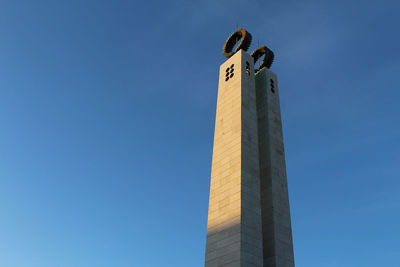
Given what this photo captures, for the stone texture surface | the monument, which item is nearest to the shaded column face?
the monument

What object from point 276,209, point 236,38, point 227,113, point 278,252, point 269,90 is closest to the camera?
point 278,252

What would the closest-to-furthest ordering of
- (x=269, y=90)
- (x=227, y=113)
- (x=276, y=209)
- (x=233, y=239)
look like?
(x=233, y=239) < (x=276, y=209) < (x=227, y=113) < (x=269, y=90)

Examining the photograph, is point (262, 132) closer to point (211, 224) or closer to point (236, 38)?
point (211, 224)

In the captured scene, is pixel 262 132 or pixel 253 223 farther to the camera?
pixel 262 132

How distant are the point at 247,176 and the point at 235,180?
1545 mm

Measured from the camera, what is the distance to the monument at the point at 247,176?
35562 millimetres

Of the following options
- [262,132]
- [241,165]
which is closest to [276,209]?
[241,165]

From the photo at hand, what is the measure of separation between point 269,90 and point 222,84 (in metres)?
7.16

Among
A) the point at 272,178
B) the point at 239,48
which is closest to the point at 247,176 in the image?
the point at 272,178

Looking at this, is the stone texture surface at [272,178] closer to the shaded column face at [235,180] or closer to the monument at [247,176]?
the monument at [247,176]

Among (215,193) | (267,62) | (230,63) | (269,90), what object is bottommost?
(215,193)

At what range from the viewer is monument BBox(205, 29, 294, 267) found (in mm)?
35562

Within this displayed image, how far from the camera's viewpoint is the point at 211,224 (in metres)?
38.9

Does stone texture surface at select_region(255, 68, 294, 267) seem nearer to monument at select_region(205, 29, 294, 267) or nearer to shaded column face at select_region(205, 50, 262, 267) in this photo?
monument at select_region(205, 29, 294, 267)
